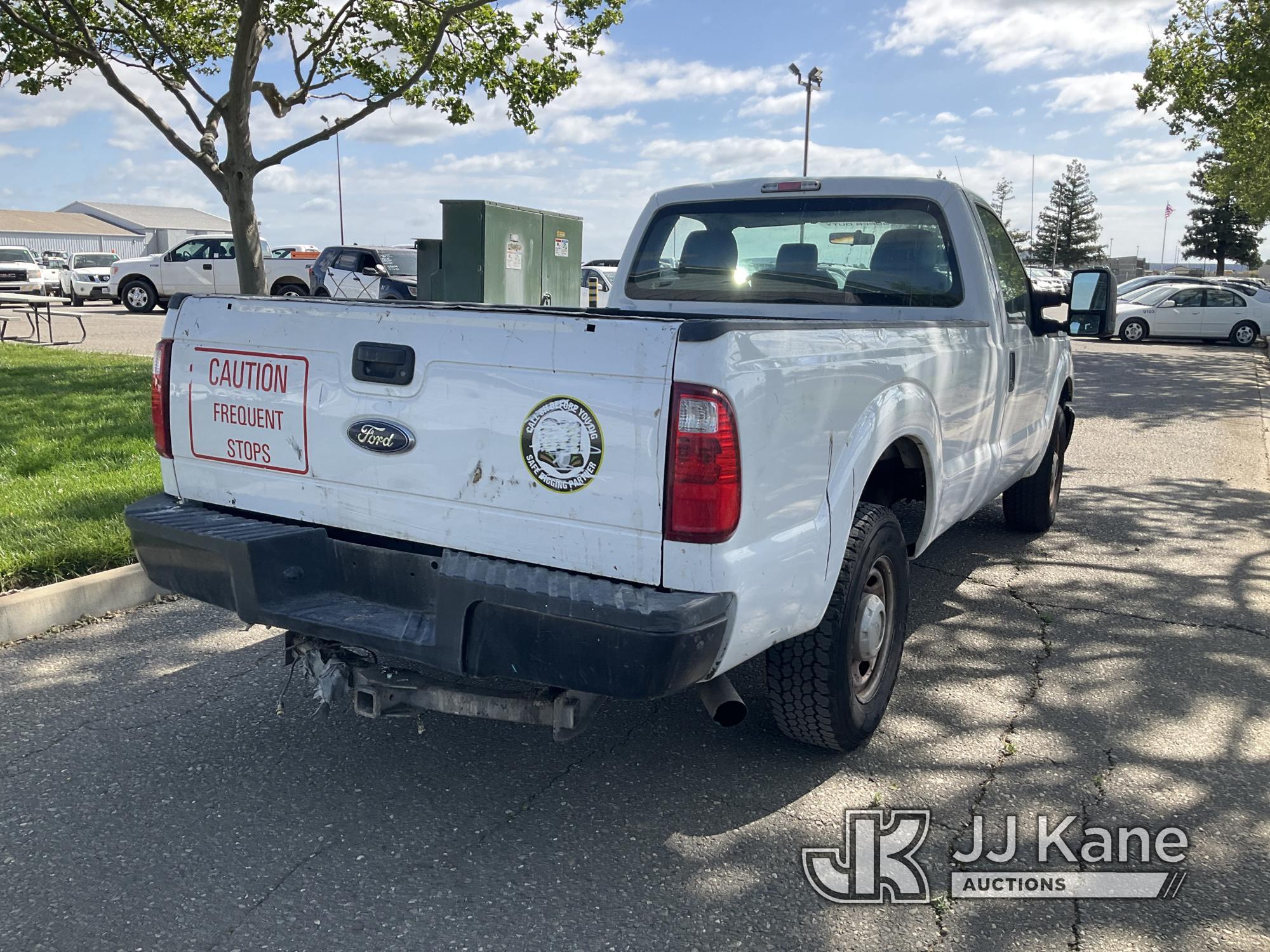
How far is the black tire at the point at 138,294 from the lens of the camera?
26.1 metres

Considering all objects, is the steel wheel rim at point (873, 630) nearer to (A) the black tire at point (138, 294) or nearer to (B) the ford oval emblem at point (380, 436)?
(B) the ford oval emblem at point (380, 436)

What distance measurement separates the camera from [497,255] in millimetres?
11484

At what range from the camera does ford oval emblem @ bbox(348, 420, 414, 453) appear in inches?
119

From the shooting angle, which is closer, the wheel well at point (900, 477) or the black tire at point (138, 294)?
the wheel well at point (900, 477)

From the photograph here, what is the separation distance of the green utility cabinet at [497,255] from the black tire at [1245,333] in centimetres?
2009

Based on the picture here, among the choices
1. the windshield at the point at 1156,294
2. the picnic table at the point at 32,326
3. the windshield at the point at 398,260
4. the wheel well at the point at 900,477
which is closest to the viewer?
the wheel well at the point at 900,477

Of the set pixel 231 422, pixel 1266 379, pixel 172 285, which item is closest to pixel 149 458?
pixel 231 422

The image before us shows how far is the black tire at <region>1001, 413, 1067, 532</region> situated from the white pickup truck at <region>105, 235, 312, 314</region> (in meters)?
20.7

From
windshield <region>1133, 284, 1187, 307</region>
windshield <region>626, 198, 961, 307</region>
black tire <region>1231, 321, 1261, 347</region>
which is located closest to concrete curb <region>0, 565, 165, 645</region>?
windshield <region>626, 198, 961, 307</region>

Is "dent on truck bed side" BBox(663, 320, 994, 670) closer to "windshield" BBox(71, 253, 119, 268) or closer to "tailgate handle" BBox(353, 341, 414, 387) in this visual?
"tailgate handle" BBox(353, 341, 414, 387)

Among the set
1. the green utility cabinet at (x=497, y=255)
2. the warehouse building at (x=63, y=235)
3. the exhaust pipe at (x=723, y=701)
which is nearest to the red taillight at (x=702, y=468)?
the exhaust pipe at (x=723, y=701)

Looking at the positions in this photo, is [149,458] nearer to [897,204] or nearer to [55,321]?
[897,204]

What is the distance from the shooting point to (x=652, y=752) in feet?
12.0
